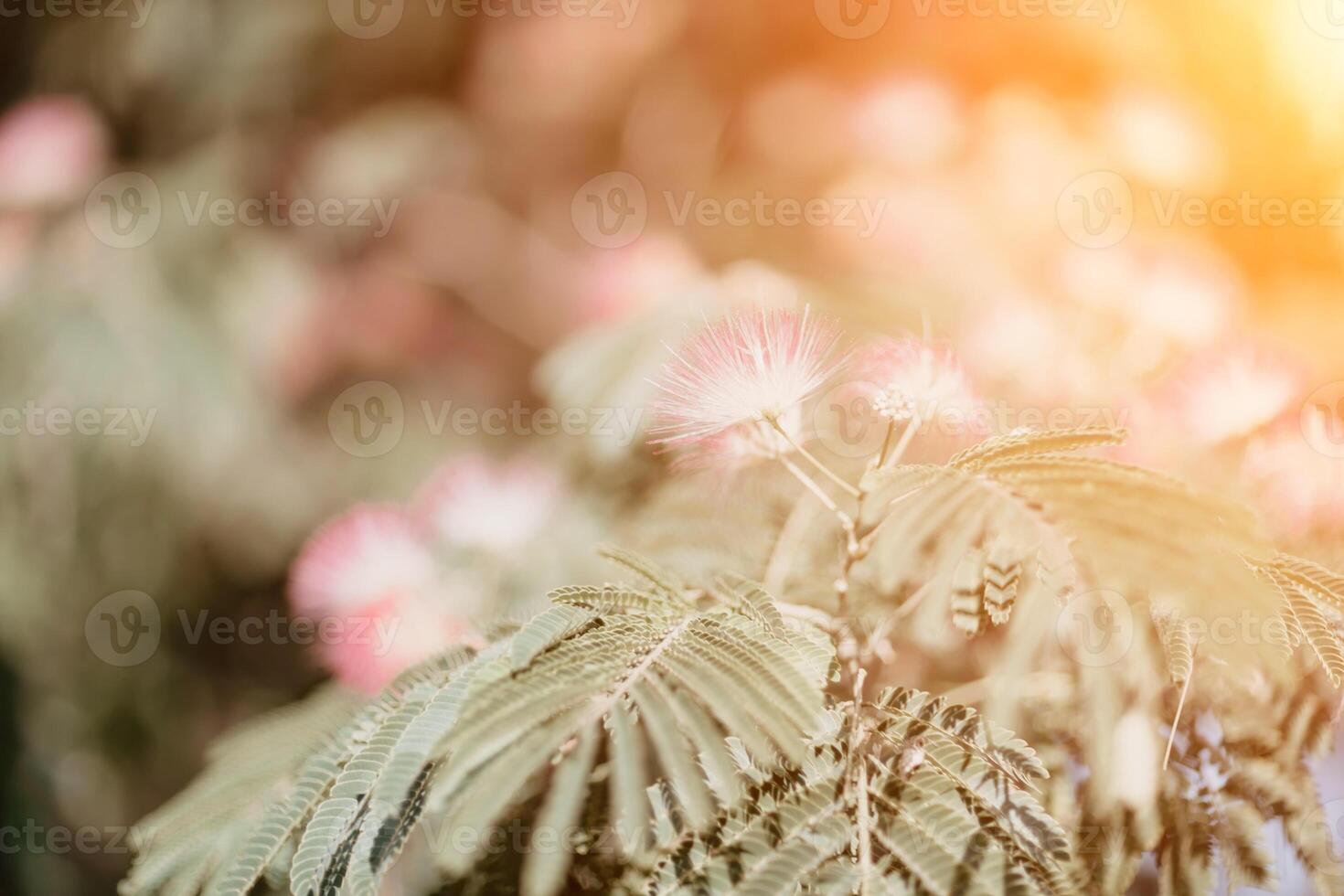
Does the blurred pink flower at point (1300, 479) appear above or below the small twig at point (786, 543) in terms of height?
above

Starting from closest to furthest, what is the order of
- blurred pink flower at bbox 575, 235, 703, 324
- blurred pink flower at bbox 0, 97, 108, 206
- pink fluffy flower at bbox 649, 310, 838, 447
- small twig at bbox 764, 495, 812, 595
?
1. pink fluffy flower at bbox 649, 310, 838, 447
2. small twig at bbox 764, 495, 812, 595
3. blurred pink flower at bbox 575, 235, 703, 324
4. blurred pink flower at bbox 0, 97, 108, 206

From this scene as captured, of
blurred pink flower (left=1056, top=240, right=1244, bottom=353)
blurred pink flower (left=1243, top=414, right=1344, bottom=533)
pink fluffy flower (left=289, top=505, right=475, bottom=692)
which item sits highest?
blurred pink flower (left=1056, top=240, right=1244, bottom=353)

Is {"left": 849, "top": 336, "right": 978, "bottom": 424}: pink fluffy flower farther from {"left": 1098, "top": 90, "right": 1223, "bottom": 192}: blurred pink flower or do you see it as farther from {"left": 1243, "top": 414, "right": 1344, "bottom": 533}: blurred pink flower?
{"left": 1098, "top": 90, "right": 1223, "bottom": 192}: blurred pink flower

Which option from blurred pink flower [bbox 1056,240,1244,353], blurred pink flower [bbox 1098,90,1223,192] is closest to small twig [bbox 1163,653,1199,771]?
blurred pink flower [bbox 1056,240,1244,353]

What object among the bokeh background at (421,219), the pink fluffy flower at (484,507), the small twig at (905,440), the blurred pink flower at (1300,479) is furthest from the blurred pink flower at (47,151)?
the blurred pink flower at (1300,479)

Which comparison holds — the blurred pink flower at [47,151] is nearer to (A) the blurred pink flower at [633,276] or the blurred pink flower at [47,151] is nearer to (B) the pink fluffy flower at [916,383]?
(A) the blurred pink flower at [633,276]

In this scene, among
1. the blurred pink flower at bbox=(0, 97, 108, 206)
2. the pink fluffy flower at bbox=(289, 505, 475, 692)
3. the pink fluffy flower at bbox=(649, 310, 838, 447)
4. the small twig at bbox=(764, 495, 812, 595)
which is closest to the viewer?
the pink fluffy flower at bbox=(649, 310, 838, 447)
